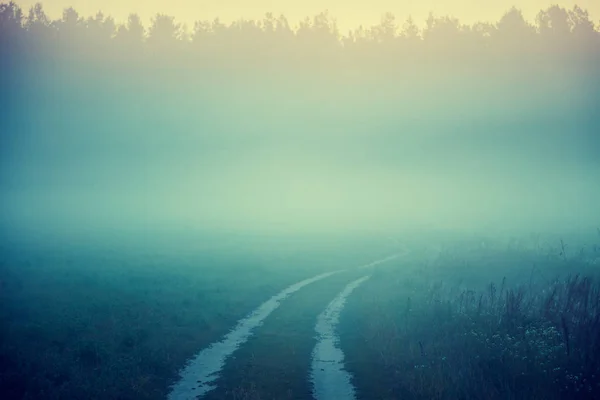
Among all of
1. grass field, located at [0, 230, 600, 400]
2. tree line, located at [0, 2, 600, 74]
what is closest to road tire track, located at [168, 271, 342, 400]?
grass field, located at [0, 230, 600, 400]

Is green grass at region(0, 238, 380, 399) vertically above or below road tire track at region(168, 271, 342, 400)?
above

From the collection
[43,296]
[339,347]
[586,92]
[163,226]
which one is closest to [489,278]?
[339,347]

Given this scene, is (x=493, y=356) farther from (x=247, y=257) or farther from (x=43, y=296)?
(x=247, y=257)

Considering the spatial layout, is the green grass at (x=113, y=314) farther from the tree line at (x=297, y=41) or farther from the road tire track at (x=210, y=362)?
the tree line at (x=297, y=41)

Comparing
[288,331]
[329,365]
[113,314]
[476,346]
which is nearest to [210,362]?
[329,365]

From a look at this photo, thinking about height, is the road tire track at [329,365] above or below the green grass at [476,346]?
below

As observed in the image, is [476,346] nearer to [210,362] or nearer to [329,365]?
[329,365]

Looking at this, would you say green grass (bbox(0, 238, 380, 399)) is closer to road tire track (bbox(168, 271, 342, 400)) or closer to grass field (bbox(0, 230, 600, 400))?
grass field (bbox(0, 230, 600, 400))

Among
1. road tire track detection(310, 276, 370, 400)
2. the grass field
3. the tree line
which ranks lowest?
road tire track detection(310, 276, 370, 400)

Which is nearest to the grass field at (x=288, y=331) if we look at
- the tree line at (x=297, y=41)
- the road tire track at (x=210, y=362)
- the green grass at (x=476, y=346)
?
the green grass at (x=476, y=346)

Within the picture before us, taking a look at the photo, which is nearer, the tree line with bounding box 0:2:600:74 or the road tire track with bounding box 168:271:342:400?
the road tire track with bounding box 168:271:342:400

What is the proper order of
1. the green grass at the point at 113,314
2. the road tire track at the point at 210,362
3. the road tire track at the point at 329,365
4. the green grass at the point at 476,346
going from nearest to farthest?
the green grass at the point at 476,346 < the road tire track at the point at 329,365 < the road tire track at the point at 210,362 < the green grass at the point at 113,314

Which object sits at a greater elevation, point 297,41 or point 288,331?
point 297,41

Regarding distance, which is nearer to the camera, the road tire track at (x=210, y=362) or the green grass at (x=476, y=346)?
the green grass at (x=476, y=346)
